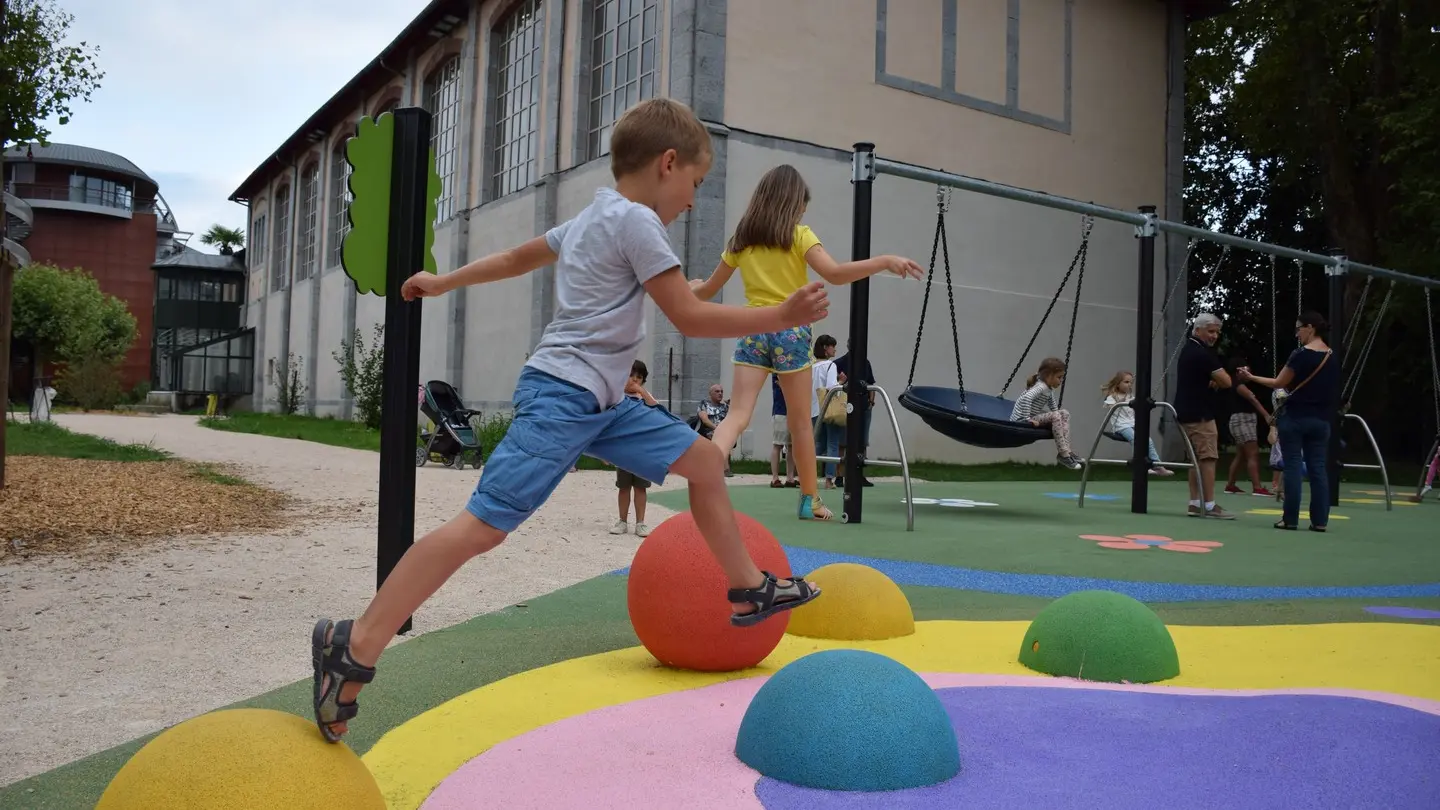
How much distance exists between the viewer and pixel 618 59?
20.5m

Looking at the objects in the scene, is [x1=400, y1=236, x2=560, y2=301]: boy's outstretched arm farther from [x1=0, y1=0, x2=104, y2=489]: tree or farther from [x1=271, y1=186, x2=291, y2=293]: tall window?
[x1=271, y1=186, x2=291, y2=293]: tall window

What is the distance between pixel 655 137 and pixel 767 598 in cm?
136

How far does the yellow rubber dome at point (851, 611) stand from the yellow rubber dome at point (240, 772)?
2.40 m

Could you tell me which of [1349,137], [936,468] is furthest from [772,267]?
[1349,137]

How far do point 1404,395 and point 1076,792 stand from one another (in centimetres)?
2738

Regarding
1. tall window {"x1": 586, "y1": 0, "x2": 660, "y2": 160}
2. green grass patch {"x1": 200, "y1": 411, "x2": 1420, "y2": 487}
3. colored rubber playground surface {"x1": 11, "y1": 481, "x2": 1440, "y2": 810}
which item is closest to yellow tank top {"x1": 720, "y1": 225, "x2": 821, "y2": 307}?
colored rubber playground surface {"x1": 11, "y1": 481, "x2": 1440, "y2": 810}

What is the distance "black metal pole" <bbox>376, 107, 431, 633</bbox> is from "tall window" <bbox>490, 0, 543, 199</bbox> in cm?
1897

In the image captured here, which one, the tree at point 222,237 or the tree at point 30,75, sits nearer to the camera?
the tree at point 30,75

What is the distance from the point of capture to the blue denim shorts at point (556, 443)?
2633mm

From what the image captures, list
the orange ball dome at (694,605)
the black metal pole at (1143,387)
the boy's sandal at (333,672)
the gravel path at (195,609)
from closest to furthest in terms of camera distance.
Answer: the boy's sandal at (333,672) → the gravel path at (195,609) → the orange ball dome at (694,605) → the black metal pole at (1143,387)

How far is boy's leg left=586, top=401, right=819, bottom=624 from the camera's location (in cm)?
287

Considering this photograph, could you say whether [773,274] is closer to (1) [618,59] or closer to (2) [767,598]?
(2) [767,598]

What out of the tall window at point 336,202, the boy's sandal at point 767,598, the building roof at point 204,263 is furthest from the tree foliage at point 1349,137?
the building roof at point 204,263

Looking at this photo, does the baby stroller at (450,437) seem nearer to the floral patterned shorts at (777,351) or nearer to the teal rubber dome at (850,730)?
the floral patterned shorts at (777,351)
